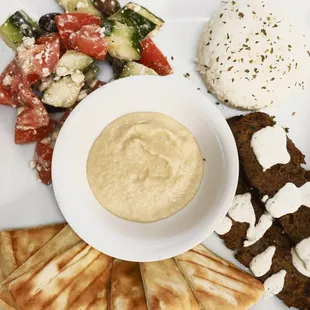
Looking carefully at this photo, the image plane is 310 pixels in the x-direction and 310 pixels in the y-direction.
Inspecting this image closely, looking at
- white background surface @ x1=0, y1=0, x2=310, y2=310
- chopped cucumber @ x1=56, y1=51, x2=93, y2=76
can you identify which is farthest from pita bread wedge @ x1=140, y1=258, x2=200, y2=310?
chopped cucumber @ x1=56, y1=51, x2=93, y2=76

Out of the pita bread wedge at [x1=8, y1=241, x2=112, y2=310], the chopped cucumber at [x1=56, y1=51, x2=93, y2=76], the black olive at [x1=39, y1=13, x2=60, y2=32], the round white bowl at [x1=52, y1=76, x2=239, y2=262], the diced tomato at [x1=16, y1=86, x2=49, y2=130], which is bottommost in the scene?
the pita bread wedge at [x1=8, y1=241, x2=112, y2=310]

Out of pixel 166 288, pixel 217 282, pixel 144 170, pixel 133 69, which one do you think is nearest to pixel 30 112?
pixel 133 69

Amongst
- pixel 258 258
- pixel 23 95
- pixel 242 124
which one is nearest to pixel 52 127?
pixel 23 95

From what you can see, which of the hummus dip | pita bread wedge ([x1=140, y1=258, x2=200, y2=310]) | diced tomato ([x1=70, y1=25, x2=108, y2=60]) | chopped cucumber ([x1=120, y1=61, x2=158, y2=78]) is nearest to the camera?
the hummus dip

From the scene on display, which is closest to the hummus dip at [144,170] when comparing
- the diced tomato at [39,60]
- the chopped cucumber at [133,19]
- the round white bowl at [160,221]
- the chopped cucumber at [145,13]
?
the round white bowl at [160,221]

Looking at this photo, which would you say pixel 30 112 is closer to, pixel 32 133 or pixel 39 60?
pixel 32 133

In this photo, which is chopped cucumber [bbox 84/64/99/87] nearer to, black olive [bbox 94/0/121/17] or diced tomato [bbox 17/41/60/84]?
diced tomato [bbox 17/41/60/84]

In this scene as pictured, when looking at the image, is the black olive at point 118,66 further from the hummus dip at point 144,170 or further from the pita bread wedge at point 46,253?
the pita bread wedge at point 46,253
